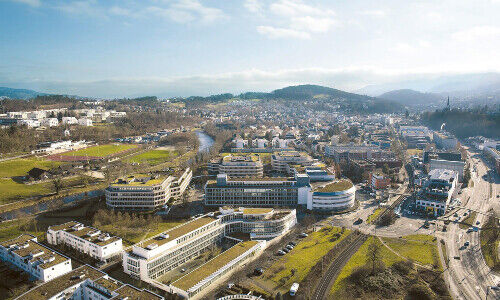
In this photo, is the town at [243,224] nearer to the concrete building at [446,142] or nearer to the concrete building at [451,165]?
the concrete building at [451,165]

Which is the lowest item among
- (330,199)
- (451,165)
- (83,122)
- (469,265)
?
(469,265)

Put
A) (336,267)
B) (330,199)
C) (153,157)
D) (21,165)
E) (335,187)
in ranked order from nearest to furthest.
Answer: (336,267) → (330,199) → (335,187) → (21,165) → (153,157)

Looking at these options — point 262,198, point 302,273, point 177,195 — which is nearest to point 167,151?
point 177,195

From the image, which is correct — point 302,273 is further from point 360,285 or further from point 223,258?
point 223,258

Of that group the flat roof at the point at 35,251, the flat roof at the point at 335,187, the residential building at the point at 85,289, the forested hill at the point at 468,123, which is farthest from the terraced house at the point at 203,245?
the forested hill at the point at 468,123

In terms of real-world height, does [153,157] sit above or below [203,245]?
above

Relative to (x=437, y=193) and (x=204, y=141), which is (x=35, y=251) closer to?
(x=437, y=193)

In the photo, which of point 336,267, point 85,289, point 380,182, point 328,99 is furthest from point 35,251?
point 328,99

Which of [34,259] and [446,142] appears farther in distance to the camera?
[446,142]

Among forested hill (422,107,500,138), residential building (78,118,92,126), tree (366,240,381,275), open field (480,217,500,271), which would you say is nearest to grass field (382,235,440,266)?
tree (366,240,381,275)
